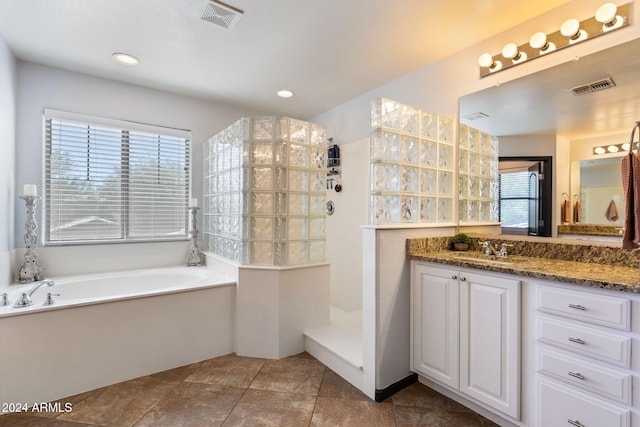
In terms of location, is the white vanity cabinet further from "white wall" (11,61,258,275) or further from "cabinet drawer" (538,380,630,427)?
"white wall" (11,61,258,275)

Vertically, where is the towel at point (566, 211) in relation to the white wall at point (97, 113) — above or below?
below

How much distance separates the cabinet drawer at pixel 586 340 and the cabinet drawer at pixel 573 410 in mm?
183

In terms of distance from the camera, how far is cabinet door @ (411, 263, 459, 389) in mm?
1755

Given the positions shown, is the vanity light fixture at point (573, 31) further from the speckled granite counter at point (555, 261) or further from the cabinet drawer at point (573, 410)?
the cabinet drawer at point (573, 410)

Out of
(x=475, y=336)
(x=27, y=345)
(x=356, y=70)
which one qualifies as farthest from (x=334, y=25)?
(x=27, y=345)

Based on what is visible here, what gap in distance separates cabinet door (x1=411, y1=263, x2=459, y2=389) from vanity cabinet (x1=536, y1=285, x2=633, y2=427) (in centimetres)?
44

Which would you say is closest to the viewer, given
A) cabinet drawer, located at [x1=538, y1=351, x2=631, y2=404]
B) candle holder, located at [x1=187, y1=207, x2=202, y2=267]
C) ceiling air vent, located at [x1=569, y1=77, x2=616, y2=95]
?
cabinet drawer, located at [x1=538, y1=351, x2=631, y2=404]

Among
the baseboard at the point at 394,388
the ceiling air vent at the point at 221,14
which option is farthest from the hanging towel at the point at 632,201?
the ceiling air vent at the point at 221,14

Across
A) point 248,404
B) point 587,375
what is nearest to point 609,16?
point 587,375

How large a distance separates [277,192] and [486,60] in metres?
1.80

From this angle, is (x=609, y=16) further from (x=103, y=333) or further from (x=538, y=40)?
(x=103, y=333)

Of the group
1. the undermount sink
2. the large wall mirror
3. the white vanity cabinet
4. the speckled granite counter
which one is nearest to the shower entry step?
the white vanity cabinet

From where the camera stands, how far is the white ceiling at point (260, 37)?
183 centimetres

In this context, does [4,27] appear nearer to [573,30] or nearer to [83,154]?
[83,154]
